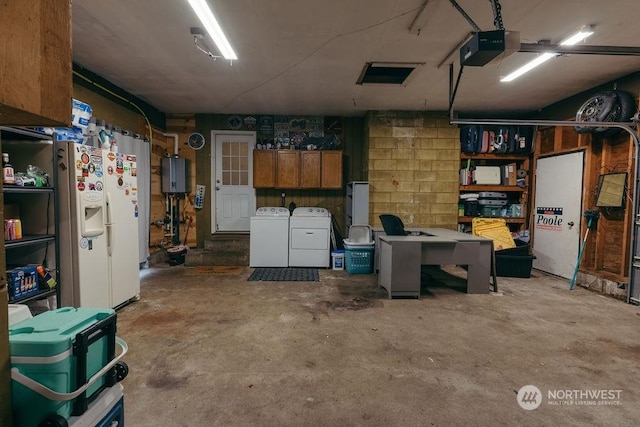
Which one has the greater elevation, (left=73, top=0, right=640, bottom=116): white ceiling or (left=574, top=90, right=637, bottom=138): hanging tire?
(left=73, top=0, right=640, bottom=116): white ceiling

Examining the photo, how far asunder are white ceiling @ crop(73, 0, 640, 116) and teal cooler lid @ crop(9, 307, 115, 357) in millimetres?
2576

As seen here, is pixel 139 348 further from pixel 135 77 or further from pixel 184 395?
pixel 135 77

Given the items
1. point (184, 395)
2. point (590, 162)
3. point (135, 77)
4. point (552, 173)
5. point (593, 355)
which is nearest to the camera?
point (184, 395)

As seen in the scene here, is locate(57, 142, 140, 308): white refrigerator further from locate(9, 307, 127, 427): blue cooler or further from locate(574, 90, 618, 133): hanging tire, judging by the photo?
locate(574, 90, 618, 133): hanging tire

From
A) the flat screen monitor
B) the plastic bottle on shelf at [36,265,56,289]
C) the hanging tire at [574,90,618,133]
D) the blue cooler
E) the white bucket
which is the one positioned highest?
the hanging tire at [574,90,618,133]

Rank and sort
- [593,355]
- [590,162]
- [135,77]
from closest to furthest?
[593,355] < [135,77] < [590,162]

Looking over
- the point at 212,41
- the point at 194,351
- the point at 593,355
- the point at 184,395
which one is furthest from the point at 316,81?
the point at 593,355

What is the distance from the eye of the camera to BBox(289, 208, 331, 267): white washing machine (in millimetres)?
5430

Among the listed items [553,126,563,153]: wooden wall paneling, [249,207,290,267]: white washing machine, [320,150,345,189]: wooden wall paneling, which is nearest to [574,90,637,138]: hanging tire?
[553,126,563,153]: wooden wall paneling

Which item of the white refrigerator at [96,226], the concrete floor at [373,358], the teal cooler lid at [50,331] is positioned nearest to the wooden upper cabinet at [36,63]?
the teal cooler lid at [50,331]

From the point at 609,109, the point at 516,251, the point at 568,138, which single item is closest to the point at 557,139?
the point at 568,138

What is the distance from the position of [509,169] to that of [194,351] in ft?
19.6

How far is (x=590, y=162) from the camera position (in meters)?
4.50

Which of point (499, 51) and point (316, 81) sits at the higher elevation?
point (316, 81)
